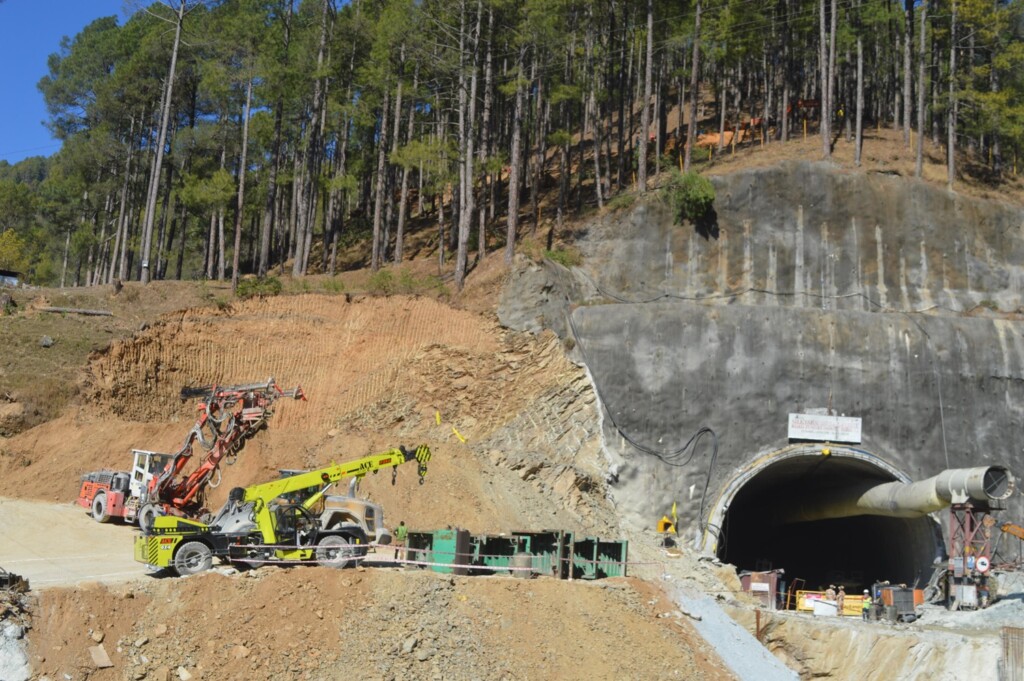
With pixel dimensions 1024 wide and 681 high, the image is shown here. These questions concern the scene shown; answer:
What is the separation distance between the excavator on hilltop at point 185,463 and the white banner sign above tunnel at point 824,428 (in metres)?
16.5

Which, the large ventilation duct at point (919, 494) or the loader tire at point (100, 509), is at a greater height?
the large ventilation duct at point (919, 494)

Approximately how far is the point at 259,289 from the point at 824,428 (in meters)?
20.8

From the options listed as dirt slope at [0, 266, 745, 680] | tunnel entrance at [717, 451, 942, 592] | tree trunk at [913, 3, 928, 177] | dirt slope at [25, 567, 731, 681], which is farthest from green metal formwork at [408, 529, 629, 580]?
tree trunk at [913, 3, 928, 177]

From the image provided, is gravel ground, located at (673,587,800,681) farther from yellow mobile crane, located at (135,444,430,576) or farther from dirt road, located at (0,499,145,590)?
dirt road, located at (0,499,145,590)

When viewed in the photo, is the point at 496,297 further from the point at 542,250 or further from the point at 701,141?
the point at 701,141

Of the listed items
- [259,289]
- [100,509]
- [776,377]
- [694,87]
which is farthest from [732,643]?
[694,87]

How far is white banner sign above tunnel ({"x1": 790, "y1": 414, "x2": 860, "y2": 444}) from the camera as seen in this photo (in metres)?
33.4

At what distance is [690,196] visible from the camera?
39.2 metres

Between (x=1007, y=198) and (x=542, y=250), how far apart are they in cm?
1990

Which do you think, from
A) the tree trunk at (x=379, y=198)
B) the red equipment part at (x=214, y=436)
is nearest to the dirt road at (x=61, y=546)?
the red equipment part at (x=214, y=436)

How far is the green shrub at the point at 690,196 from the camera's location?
129ft

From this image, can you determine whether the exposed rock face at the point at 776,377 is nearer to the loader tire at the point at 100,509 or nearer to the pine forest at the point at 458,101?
the pine forest at the point at 458,101

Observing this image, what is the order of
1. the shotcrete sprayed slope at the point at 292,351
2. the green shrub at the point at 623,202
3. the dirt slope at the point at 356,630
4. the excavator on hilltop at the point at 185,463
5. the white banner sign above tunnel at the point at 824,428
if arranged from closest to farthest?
the dirt slope at the point at 356,630
the excavator on hilltop at the point at 185,463
the white banner sign above tunnel at the point at 824,428
the shotcrete sprayed slope at the point at 292,351
the green shrub at the point at 623,202

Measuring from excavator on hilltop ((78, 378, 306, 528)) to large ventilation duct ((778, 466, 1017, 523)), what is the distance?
60.7 ft
